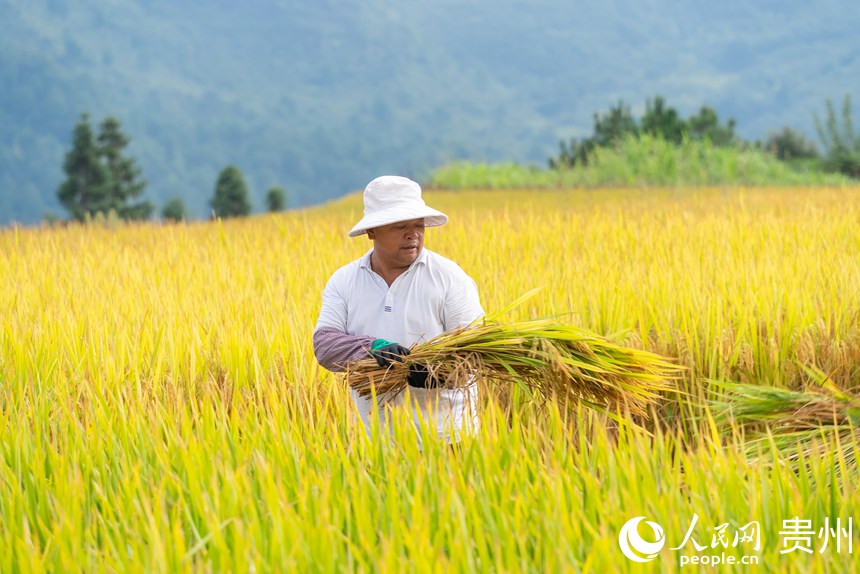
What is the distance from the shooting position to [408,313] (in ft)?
9.45

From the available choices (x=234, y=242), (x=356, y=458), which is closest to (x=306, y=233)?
(x=234, y=242)

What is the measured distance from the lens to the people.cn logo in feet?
6.37

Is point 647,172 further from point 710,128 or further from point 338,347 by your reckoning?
point 338,347

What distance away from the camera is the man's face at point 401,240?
282cm

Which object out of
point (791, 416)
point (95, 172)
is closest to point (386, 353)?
point (791, 416)

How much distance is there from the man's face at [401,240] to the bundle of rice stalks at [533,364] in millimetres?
266

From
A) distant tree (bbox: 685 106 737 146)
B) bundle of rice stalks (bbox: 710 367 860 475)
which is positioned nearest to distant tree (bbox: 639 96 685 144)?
distant tree (bbox: 685 106 737 146)

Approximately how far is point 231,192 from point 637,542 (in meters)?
32.8

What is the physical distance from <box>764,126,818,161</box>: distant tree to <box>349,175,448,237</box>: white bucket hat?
80.7ft

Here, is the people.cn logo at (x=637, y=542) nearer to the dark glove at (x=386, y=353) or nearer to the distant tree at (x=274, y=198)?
the dark glove at (x=386, y=353)

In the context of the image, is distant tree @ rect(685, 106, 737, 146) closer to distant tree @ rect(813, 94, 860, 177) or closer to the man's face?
distant tree @ rect(813, 94, 860, 177)

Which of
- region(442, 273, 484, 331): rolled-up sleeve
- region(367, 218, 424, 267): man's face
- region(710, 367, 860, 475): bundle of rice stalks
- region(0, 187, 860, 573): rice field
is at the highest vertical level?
region(367, 218, 424, 267): man's face

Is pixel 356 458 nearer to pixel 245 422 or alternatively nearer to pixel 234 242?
pixel 245 422

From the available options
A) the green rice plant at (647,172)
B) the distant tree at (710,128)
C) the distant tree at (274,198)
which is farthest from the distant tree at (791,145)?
the distant tree at (274,198)
